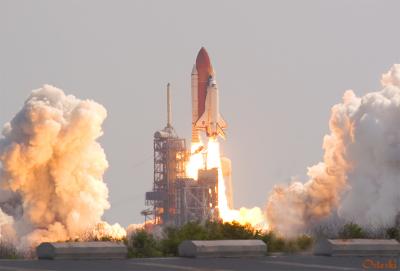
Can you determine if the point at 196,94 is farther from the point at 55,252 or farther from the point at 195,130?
the point at 55,252

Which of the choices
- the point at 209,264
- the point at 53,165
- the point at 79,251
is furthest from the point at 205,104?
the point at 209,264

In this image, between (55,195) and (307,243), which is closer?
(307,243)

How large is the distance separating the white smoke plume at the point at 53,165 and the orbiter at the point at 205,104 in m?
14.1

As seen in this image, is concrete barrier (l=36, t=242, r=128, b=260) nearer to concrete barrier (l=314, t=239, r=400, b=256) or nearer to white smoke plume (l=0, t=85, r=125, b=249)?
concrete barrier (l=314, t=239, r=400, b=256)

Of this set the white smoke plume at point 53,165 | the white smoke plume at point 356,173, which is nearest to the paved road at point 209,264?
the white smoke plume at point 356,173

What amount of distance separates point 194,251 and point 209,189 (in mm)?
109319

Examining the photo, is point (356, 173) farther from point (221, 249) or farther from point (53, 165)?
point (221, 249)

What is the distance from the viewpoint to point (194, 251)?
120ft

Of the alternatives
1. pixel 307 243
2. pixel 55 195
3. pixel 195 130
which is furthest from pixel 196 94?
pixel 307 243

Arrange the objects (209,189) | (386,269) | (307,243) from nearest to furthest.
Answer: (386,269) < (307,243) < (209,189)

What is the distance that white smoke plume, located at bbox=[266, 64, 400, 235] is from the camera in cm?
11788

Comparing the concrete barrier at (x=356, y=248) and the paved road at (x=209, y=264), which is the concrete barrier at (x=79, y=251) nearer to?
the paved road at (x=209, y=264)

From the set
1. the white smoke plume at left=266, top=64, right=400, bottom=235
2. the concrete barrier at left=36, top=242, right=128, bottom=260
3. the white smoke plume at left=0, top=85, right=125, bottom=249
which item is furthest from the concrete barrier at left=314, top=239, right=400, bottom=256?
the white smoke plume at left=0, top=85, right=125, bottom=249

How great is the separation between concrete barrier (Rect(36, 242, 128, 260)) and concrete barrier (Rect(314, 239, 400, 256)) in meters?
5.93
